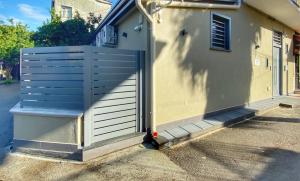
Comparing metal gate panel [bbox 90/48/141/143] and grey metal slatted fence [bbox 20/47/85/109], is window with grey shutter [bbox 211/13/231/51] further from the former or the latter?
grey metal slatted fence [bbox 20/47/85/109]

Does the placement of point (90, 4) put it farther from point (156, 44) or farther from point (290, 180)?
point (290, 180)

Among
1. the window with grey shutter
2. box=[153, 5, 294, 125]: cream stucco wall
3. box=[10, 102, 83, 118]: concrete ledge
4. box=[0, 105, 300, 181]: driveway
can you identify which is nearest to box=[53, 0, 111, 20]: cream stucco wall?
box=[153, 5, 294, 125]: cream stucco wall

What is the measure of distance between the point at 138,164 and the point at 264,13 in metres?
9.13

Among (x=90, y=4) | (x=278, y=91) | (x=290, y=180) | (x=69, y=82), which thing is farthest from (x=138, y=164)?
(x=90, y=4)

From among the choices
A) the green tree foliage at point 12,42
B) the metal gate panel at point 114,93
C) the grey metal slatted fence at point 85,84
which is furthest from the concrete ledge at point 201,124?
the green tree foliage at point 12,42

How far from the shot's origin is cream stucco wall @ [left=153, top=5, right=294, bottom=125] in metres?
5.96

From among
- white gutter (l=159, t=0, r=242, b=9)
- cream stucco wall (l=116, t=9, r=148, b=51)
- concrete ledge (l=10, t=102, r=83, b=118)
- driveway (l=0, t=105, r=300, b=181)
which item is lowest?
driveway (l=0, t=105, r=300, b=181)

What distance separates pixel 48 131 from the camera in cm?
473

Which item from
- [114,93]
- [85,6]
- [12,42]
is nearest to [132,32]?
[114,93]

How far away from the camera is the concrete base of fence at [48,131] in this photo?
4.62m

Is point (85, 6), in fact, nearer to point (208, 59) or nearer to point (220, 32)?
point (220, 32)

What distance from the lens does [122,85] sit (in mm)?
5297

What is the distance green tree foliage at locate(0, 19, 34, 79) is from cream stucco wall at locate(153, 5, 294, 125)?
906 inches

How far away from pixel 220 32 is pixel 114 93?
4496mm
